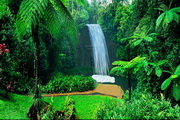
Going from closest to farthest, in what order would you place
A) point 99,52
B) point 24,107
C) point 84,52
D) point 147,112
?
point 147,112 < point 24,107 < point 84,52 < point 99,52

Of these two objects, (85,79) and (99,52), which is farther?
(99,52)

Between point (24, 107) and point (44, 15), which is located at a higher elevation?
point (44, 15)

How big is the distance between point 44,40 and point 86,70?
7804mm

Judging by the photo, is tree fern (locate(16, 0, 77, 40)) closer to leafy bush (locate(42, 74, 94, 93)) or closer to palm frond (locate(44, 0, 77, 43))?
palm frond (locate(44, 0, 77, 43))

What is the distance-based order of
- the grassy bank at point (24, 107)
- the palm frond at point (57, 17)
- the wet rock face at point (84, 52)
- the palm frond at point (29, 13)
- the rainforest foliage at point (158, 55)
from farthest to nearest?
the wet rock face at point (84, 52)
the rainforest foliage at point (158, 55)
the grassy bank at point (24, 107)
the palm frond at point (57, 17)
the palm frond at point (29, 13)

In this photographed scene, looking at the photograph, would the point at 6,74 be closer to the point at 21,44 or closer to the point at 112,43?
the point at 21,44

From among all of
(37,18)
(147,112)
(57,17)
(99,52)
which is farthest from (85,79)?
(99,52)

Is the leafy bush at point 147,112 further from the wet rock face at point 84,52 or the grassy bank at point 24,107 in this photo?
the wet rock face at point 84,52

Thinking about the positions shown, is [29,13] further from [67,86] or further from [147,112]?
[67,86]

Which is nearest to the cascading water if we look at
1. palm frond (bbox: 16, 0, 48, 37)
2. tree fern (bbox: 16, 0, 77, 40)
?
tree fern (bbox: 16, 0, 77, 40)

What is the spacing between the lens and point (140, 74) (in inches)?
261

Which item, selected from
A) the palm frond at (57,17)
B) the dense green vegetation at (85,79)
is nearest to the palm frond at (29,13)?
the dense green vegetation at (85,79)

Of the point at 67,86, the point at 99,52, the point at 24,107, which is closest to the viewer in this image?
the point at 24,107

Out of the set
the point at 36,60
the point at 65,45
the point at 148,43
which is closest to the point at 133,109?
the point at 36,60
